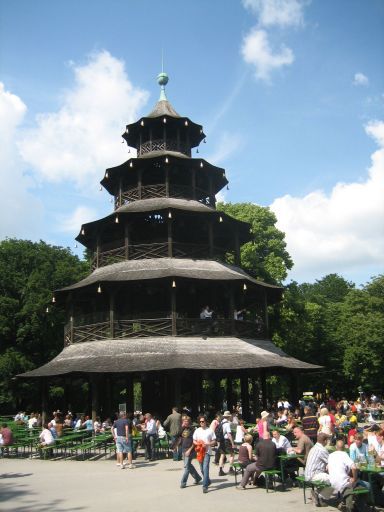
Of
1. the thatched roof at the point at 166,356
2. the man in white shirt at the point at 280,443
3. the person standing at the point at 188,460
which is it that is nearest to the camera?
the person standing at the point at 188,460

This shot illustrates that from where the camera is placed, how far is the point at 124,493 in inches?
490

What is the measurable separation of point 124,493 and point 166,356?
1015cm

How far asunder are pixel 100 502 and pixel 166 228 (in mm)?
19163

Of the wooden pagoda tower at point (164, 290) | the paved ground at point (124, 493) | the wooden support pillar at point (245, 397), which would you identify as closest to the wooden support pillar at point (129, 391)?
the wooden pagoda tower at point (164, 290)

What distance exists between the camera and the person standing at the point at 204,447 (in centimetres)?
1259

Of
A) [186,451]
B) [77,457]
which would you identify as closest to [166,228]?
[77,457]

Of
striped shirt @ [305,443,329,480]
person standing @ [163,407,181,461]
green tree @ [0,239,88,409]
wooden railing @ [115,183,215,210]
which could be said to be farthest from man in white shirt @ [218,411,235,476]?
green tree @ [0,239,88,409]

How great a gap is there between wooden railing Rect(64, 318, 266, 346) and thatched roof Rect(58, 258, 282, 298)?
80.2 inches

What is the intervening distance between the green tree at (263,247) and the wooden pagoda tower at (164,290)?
7.52m

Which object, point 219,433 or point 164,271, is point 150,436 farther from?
point 164,271

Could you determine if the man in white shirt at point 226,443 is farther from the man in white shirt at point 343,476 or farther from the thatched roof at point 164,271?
the thatched roof at point 164,271

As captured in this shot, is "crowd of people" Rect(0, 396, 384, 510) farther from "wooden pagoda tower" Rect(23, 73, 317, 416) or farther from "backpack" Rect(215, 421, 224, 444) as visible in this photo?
"wooden pagoda tower" Rect(23, 73, 317, 416)

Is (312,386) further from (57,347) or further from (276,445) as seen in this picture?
(276,445)

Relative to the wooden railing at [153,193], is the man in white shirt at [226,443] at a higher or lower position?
lower
